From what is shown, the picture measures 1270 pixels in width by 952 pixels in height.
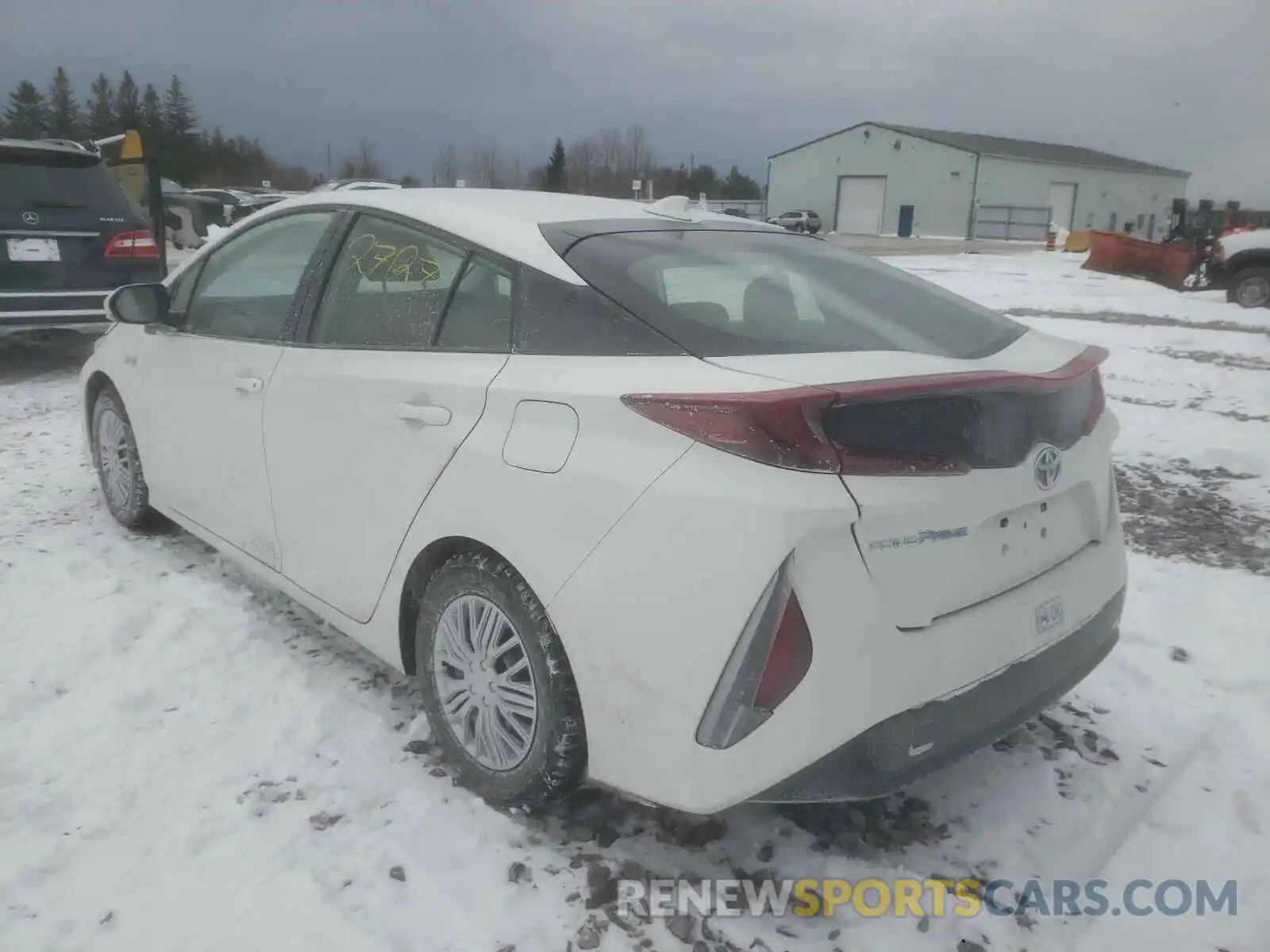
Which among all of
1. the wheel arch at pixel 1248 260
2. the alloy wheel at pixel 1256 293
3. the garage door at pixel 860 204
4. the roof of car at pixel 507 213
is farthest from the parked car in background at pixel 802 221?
the roof of car at pixel 507 213

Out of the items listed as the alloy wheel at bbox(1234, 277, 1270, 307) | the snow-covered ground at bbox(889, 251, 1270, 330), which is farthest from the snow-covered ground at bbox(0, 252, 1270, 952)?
the alloy wheel at bbox(1234, 277, 1270, 307)

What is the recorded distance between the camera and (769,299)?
258 centimetres

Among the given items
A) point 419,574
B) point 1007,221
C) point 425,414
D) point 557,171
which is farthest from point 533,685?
point 557,171

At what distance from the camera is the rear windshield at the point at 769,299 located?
2303 millimetres

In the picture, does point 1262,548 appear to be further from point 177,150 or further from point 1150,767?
point 177,150

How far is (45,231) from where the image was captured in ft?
23.7

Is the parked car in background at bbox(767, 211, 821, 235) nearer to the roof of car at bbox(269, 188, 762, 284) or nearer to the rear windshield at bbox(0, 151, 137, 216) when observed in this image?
the rear windshield at bbox(0, 151, 137, 216)

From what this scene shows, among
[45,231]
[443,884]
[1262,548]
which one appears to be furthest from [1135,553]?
[45,231]

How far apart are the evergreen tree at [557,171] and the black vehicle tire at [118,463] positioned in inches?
2627

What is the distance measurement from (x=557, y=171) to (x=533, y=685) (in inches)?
3280

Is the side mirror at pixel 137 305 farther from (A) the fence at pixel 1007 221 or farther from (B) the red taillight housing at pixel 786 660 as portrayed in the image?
(A) the fence at pixel 1007 221

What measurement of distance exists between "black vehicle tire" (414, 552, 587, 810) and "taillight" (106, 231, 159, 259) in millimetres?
6505

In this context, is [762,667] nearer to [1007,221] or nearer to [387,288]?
[387,288]

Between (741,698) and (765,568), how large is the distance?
29 cm
